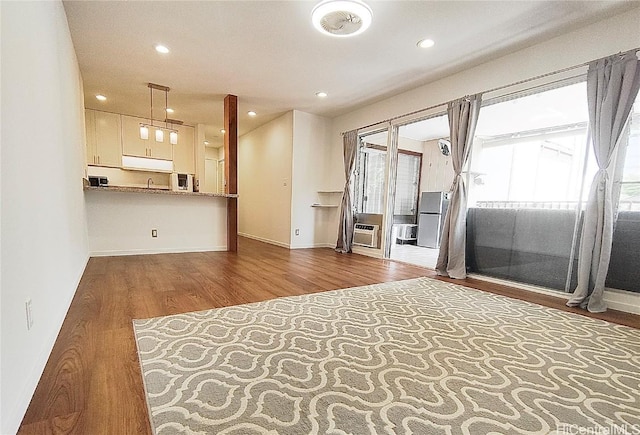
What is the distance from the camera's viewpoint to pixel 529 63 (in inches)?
116

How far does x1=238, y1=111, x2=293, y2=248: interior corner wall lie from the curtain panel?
13.7ft

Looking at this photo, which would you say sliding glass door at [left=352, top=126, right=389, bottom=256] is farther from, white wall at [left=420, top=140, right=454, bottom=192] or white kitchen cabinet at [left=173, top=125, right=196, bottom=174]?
white kitchen cabinet at [left=173, top=125, right=196, bottom=174]

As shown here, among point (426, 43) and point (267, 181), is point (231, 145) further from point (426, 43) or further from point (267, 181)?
point (426, 43)

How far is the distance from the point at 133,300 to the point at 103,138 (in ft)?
16.8

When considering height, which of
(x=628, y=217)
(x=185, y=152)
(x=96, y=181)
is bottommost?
(x=628, y=217)

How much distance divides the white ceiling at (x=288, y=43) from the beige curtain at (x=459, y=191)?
530 millimetres

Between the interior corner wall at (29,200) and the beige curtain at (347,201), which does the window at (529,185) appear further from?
the interior corner wall at (29,200)

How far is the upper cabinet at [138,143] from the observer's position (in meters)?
6.00

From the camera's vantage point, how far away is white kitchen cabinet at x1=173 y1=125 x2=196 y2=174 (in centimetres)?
663

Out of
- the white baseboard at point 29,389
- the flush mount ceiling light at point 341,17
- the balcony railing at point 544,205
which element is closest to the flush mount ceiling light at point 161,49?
the flush mount ceiling light at point 341,17

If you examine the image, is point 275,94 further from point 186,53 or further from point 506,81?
point 506,81

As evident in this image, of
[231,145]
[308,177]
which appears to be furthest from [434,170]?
[231,145]

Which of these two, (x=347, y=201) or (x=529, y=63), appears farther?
(x=347, y=201)

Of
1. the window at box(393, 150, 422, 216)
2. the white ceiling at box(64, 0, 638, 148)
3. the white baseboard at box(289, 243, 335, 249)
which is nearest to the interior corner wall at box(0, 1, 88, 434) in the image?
the white ceiling at box(64, 0, 638, 148)
